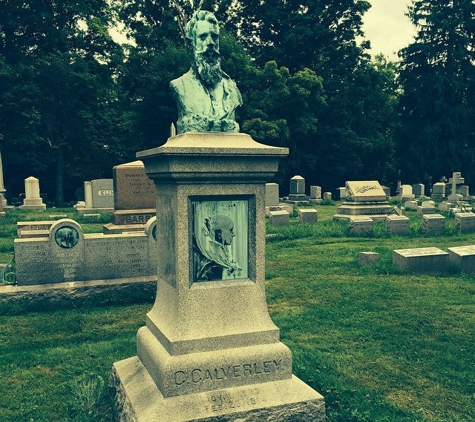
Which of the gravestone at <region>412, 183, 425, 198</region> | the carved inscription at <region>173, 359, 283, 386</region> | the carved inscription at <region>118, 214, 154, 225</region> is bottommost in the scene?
the carved inscription at <region>173, 359, 283, 386</region>

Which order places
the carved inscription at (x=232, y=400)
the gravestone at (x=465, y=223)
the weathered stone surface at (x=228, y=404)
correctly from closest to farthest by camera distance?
the weathered stone surface at (x=228, y=404)
the carved inscription at (x=232, y=400)
the gravestone at (x=465, y=223)

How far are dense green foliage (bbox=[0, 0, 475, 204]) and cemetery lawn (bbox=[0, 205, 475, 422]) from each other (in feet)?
72.4

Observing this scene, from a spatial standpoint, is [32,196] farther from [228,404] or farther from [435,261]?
[228,404]

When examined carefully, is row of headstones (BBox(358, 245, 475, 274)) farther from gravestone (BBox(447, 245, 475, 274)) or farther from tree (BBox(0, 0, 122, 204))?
tree (BBox(0, 0, 122, 204))

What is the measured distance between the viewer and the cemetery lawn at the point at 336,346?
4.57 metres

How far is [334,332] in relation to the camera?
21.7 feet

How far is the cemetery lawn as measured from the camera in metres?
4.57

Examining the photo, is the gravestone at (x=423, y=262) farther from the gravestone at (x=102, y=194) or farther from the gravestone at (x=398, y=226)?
the gravestone at (x=102, y=194)

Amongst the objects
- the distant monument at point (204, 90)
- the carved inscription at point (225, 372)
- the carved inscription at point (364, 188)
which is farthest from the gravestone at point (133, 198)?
the carved inscription at point (364, 188)

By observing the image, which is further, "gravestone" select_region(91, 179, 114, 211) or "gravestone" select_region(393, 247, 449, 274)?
"gravestone" select_region(91, 179, 114, 211)

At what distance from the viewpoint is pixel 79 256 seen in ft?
29.2

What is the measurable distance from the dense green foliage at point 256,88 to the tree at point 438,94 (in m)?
0.10

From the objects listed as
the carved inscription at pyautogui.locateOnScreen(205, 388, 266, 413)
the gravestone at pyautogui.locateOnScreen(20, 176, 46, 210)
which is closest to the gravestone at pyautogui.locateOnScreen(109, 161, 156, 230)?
the carved inscription at pyautogui.locateOnScreen(205, 388, 266, 413)

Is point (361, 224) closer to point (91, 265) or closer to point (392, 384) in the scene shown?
point (91, 265)
